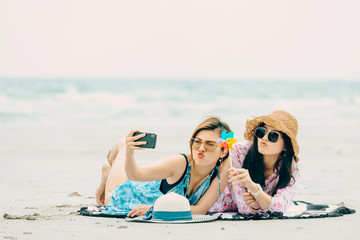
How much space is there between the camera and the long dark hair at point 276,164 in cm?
584

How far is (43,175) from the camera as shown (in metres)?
9.71

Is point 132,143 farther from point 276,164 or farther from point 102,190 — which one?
point 102,190

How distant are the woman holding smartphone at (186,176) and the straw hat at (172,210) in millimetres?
237

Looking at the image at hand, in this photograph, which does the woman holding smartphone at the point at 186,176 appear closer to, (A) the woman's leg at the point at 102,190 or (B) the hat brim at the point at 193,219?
(B) the hat brim at the point at 193,219

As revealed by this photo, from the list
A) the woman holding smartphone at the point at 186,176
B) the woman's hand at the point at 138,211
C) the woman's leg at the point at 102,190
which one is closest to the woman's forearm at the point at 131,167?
the woman holding smartphone at the point at 186,176

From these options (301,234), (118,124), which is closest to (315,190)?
(301,234)

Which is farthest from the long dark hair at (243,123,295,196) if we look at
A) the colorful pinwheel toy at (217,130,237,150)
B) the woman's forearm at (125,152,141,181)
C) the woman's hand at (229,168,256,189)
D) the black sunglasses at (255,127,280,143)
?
the woman's forearm at (125,152,141,181)

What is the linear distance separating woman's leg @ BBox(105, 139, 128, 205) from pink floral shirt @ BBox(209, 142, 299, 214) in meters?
0.94

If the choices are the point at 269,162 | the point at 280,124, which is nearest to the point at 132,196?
the point at 269,162

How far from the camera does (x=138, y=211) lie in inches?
224

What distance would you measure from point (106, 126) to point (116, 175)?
15.2 metres

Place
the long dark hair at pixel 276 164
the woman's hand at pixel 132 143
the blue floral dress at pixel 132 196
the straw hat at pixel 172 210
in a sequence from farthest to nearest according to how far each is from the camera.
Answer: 1. the blue floral dress at pixel 132 196
2. the long dark hair at pixel 276 164
3. the straw hat at pixel 172 210
4. the woman's hand at pixel 132 143

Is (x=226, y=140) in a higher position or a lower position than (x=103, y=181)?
higher

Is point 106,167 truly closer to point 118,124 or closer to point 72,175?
point 72,175
